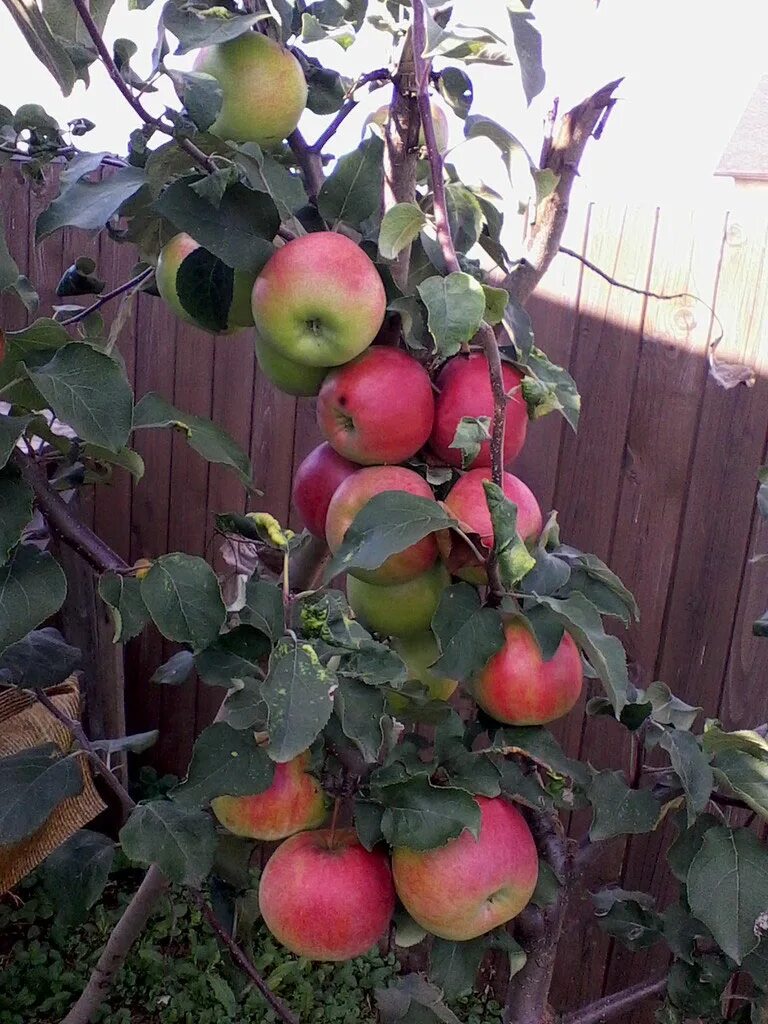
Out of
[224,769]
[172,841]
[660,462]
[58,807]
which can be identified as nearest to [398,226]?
[224,769]

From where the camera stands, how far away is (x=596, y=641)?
23.7 inches

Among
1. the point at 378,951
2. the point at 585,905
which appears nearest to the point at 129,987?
the point at 378,951

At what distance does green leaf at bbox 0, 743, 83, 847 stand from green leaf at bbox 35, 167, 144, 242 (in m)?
0.50

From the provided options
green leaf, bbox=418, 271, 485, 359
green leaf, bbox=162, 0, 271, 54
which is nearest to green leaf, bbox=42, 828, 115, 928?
green leaf, bbox=418, 271, 485, 359

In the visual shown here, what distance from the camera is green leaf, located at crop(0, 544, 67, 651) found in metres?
0.62

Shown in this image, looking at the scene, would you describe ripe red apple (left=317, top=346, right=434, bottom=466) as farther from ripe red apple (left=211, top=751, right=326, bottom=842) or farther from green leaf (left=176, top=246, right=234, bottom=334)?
ripe red apple (left=211, top=751, right=326, bottom=842)

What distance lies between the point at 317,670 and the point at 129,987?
6.26 ft

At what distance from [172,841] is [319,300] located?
48 centimetres

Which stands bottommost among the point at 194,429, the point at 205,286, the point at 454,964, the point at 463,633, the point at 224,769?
the point at 454,964

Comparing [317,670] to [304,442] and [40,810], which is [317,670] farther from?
[304,442]

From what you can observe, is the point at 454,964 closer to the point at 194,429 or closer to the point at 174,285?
the point at 194,429

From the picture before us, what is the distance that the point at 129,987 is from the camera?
6.69 feet

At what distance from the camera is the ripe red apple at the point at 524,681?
680 millimetres

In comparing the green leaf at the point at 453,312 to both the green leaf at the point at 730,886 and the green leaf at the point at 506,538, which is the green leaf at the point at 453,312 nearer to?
the green leaf at the point at 506,538
